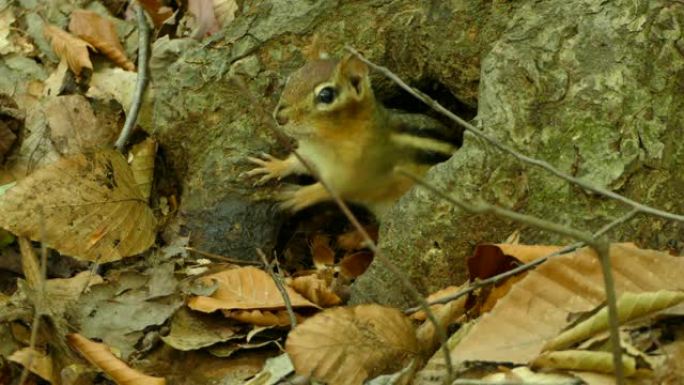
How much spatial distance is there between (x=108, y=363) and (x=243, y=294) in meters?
0.60

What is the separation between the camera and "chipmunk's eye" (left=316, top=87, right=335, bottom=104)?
446 centimetres

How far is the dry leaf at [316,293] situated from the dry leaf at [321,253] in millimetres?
645

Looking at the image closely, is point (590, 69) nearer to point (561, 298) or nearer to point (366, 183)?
point (561, 298)

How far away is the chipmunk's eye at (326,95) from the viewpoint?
446cm

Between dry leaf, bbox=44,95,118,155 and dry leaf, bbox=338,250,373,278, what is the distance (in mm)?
1246

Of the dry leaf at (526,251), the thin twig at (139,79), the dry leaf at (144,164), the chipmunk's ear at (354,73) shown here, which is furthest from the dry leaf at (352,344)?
the thin twig at (139,79)

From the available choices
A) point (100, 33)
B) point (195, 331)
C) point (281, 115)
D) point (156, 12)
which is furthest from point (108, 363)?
point (156, 12)

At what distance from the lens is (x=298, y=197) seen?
4.85 m

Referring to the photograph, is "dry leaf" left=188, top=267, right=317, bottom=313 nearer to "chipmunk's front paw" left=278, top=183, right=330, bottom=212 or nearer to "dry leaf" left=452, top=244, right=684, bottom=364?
"chipmunk's front paw" left=278, top=183, right=330, bottom=212

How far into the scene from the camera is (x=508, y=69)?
150 inches

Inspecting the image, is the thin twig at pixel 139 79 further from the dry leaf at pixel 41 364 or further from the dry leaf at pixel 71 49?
the dry leaf at pixel 41 364

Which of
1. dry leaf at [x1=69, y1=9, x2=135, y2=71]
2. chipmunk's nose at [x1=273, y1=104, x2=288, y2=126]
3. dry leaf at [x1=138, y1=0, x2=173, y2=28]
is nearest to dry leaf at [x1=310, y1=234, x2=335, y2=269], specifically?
chipmunk's nose at [x1=273, y1=104, x2=288, y2=126]

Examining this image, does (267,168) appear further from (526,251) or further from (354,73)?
(526,251)

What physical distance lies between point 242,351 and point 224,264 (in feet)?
2.49
